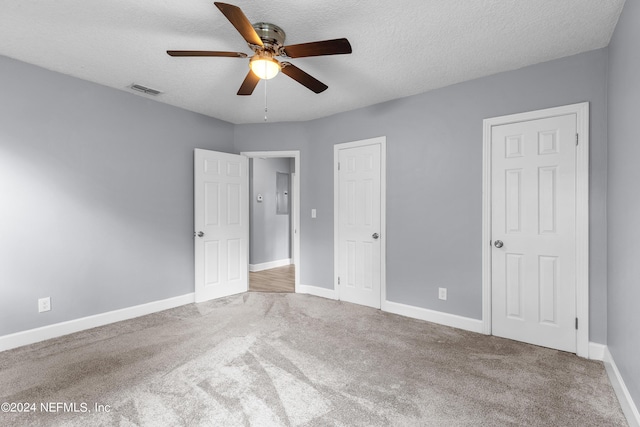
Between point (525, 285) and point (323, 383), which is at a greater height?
point (525, 285)

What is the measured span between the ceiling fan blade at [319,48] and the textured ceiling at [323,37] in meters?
0.26

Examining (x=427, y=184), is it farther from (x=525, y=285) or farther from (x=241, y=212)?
(x=241, y=212)

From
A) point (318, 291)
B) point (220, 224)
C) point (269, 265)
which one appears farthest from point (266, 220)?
point (318, 291)

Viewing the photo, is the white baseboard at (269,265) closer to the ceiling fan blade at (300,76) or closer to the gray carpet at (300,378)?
the gray carpet at (300,378)

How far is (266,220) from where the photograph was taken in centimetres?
651

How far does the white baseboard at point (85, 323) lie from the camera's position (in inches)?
109

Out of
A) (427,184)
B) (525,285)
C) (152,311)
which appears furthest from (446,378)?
(152,311)

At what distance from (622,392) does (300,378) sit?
2.04 metres

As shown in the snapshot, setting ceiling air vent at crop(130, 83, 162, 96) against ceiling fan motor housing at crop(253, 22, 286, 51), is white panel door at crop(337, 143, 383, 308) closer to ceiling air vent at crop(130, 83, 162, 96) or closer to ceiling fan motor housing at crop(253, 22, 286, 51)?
ceiling fan motor housing at crop(253, 22, 286, 51)

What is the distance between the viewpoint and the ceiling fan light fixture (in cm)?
218

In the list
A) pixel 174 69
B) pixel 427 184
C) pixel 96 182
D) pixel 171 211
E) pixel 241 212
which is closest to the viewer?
pixel 174 69

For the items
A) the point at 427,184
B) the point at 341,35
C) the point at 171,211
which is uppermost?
the point at 341,35

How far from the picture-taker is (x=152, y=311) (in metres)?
3.71

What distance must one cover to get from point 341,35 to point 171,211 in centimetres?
285
